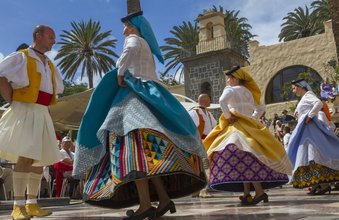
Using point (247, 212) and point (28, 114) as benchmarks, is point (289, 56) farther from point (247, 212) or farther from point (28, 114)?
point (28, 114)

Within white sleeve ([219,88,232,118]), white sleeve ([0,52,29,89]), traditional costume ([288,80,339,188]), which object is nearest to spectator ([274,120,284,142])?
traditional costume ([288,80,339,188])

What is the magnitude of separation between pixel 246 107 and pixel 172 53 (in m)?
28.3

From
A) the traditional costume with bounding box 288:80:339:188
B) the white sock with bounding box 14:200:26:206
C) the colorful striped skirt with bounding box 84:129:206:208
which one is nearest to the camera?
the colorful striped skirt with bounding box 84:129:206:208

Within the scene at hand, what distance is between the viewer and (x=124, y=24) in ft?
13.3

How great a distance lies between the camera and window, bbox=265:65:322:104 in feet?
84.6

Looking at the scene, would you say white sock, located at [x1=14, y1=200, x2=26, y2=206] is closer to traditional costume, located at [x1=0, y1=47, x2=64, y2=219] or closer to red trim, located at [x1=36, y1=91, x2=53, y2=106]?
traditional costume, located at [x1=0, y1=47, x2=64, y2=219]

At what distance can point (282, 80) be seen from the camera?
2681 centimetres

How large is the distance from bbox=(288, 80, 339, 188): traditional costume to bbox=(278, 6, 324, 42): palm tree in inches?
1091

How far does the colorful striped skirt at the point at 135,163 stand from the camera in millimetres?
3293

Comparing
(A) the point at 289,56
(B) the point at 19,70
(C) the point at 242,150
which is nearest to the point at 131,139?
(B) the point at 19,70

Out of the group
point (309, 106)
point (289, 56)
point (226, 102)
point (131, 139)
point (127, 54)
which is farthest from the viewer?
point (289, 56)

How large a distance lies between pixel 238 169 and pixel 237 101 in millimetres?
820

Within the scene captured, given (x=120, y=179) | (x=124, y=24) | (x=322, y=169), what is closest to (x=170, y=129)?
(x=120, y=179)

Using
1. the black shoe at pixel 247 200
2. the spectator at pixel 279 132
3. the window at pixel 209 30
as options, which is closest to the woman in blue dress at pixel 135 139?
the black shoe at pixel 247 200
